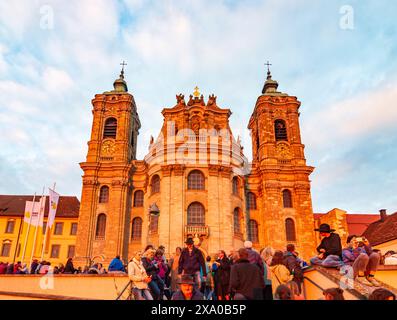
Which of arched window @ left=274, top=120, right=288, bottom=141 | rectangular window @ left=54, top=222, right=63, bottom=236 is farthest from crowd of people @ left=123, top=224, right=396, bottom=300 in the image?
rectangular window @ left=54, top=222, right=63, bottom=236

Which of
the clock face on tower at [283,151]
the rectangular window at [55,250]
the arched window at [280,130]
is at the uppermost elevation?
the arched window at [280,130]

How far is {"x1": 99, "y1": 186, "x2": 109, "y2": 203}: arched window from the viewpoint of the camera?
35344 mm

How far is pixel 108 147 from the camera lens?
37.8 meters

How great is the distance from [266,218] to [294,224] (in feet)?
9.58

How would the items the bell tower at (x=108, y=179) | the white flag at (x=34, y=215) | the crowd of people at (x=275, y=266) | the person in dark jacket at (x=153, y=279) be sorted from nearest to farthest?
1. the crowd of people at (x=275, y=266)
2. the person in dark jacket at (x=153, y=279)
3. the white flag at (x=34, y=215)
4. the bell tower at (x=108, y=179)

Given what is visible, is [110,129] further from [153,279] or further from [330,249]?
[330,249]

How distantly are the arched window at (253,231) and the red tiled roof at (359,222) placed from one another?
638 inches

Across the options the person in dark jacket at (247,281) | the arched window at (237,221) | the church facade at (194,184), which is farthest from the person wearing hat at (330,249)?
the arched window at (237,221)

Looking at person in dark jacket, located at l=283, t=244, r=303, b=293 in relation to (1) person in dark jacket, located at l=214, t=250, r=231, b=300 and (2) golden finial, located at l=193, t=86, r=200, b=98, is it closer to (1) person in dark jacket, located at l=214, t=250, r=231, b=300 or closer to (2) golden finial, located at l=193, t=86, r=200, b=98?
(1) person in dark jacket, located at l=214, t=250, r=231, b=300

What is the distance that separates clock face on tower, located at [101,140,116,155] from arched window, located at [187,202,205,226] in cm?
1238

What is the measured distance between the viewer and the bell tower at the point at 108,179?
33.1 metres

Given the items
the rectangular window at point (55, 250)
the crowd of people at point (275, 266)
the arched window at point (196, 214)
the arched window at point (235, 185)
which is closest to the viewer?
the crowd of people at point (275, 266)

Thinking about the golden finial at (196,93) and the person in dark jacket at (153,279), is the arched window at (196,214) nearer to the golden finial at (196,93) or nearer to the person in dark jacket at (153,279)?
the golden finial at (196,93)
